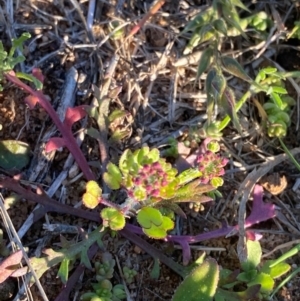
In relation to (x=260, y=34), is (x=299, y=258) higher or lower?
lower

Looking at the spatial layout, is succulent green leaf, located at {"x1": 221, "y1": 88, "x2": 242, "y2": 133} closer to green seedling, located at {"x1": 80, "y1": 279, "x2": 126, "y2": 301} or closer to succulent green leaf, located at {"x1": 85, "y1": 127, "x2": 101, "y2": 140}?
succulent green leaf, located at {"x1": 85, "y1": 127, "x2": 101, "y2": 140}

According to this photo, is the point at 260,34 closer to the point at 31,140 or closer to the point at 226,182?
the point at 226,182

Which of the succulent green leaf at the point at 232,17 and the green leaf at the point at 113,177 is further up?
the succulent green leaf at the point at 232,17

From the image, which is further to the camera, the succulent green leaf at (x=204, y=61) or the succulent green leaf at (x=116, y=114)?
the succulent green leaf at (x=204, y=61)

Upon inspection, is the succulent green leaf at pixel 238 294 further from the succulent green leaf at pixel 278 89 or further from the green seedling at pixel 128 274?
the succulent green leaf at pixel 278 89

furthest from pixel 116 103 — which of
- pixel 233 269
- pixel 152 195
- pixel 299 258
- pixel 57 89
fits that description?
pixel 299 258

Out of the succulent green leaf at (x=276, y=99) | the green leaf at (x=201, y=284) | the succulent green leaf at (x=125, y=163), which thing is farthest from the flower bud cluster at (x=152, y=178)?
the succulent green leaf at (x=276, y=99)

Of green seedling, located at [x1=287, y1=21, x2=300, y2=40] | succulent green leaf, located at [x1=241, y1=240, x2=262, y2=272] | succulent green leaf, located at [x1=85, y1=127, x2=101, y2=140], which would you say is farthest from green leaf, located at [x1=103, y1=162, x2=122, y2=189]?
green seedling, located at [x1=287, y1=21, x2=300, y2=40]
